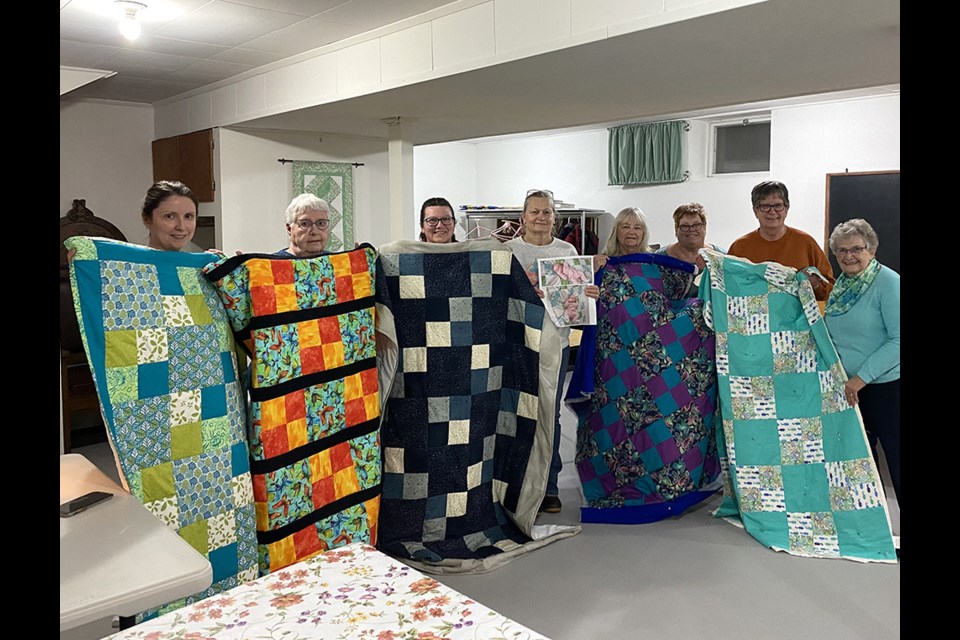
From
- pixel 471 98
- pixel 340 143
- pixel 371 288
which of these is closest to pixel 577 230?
pixel 340 143

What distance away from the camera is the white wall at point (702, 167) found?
661 centimetres

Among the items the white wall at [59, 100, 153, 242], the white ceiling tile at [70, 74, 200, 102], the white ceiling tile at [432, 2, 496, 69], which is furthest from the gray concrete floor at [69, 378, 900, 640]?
the white wall at [59, 100, 153, 242]

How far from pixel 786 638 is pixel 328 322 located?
5.86 feet

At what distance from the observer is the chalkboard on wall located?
636 cm

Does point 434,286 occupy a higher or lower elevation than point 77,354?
higher

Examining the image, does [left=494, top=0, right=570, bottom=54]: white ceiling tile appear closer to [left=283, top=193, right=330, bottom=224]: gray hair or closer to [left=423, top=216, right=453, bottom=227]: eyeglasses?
[left=423, top=216, right=453, bottom=227]: eyeglasses

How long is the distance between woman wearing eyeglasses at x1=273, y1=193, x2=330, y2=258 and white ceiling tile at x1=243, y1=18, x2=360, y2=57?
4.28 ft

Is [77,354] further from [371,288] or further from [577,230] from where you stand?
[577,230]

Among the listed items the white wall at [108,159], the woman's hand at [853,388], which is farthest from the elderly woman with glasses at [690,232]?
the white wall at [108,159]

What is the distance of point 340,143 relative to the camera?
6.20m

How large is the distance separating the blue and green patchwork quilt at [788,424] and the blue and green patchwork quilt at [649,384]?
0.44 feet

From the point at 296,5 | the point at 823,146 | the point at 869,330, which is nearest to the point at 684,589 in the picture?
the point at 869,330

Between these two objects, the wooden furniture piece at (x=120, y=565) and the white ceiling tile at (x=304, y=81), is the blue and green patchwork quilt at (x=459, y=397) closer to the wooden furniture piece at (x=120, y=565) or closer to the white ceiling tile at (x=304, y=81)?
the wooden furniture piece at (x=120, y=565)

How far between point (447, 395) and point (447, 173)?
6926 millimetres
